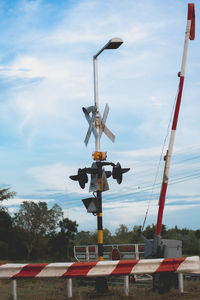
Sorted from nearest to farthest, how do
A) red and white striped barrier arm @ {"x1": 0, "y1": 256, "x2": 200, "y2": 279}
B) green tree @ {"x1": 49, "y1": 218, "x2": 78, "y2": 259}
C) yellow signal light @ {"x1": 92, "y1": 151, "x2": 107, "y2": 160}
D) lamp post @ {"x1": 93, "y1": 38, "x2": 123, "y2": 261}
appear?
red and white striped barrier arm @ {"x1": 0, "y1": 256, "x2": 200, "y2": 279}, lamp post @ {"x1": 93, "y1": 38, "x2": 123, "y2": 261}, yellow signal light @ {"x1": 92, "y1": 151, "x2": 107, "y2": 160}, green tree @ {"x1": 49, "y1": 218, "x2": 78, "y2": 259}

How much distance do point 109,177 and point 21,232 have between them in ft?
143

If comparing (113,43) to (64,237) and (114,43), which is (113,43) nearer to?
(114,43)

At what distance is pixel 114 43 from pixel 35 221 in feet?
145

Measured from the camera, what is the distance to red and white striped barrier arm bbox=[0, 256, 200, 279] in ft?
35.9

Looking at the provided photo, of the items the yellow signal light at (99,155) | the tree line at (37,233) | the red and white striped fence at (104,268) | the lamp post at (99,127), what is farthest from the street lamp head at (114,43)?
the tree line at (37,233)

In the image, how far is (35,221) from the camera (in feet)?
186

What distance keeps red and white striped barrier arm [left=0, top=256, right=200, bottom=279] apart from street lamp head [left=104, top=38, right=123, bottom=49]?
6.85 meters

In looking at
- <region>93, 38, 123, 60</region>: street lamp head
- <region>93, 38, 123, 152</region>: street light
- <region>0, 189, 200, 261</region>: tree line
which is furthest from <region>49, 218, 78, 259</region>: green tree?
<region>93, 38, 123, 60</region>: street lamp head

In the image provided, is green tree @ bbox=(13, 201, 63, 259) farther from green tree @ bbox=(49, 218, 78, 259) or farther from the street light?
the street light

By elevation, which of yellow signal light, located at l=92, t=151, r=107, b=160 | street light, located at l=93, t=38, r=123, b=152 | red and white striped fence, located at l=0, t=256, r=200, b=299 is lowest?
red and white striped fence, located at l=0, t=256, r=200, b=299

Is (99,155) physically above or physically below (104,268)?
above

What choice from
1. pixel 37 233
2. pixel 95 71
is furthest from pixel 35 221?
pixel 95 71

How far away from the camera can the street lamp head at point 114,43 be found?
14609 millimetres

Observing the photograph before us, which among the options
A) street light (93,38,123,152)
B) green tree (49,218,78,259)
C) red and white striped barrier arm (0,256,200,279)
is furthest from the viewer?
green tree (49,218,78,259)
